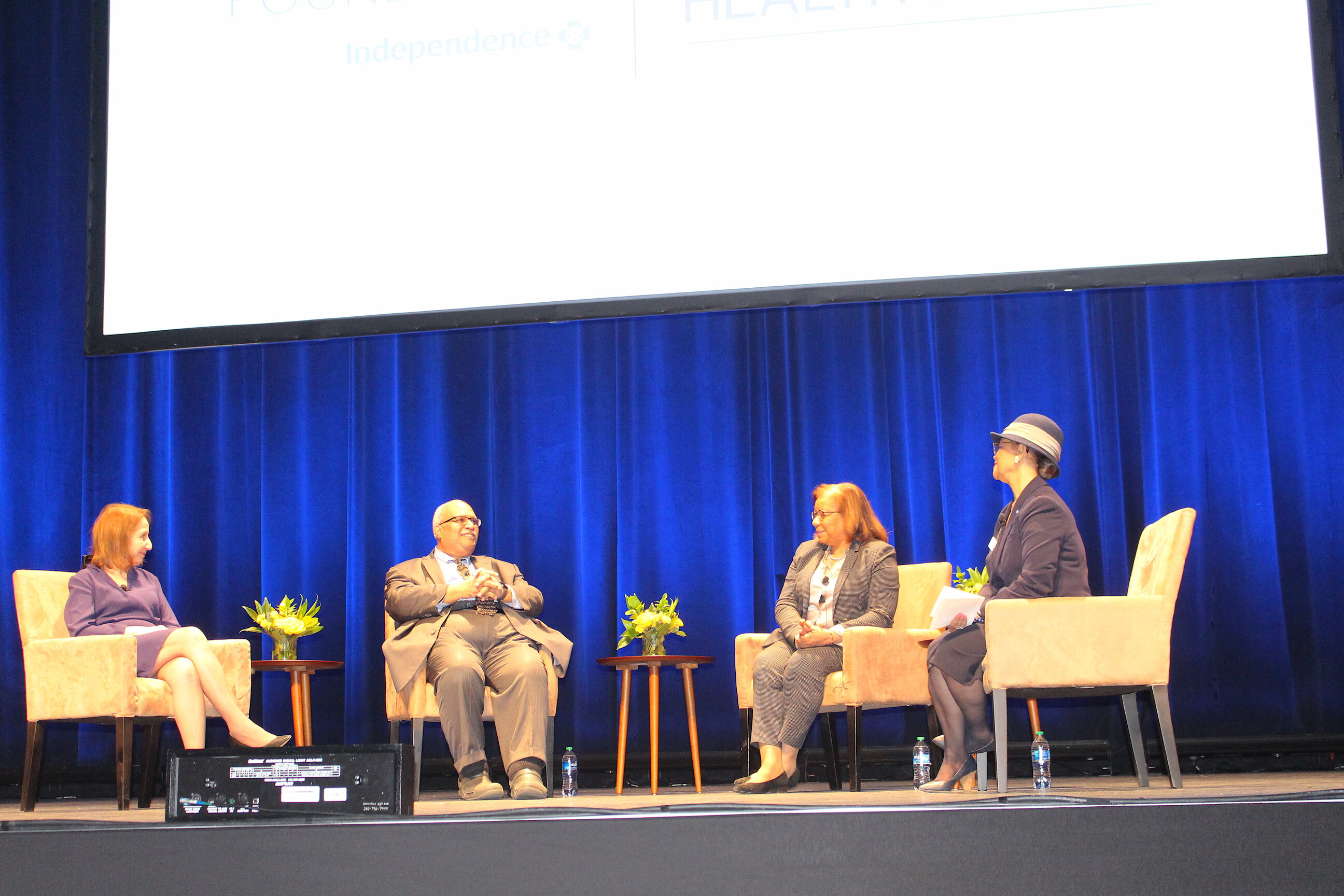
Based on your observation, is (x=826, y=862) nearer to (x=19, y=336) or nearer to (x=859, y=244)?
(x=859, y=244)

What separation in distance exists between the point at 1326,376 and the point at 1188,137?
1400 mm

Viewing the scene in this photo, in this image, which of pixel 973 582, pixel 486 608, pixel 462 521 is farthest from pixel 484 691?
pixel 973 582

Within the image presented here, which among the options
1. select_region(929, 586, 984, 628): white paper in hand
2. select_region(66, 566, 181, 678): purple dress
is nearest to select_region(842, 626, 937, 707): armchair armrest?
select_region(929, 586, 984, 628): white paper in hand

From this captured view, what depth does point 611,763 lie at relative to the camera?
454 cm

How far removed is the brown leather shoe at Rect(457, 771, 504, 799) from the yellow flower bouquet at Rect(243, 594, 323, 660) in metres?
1.06

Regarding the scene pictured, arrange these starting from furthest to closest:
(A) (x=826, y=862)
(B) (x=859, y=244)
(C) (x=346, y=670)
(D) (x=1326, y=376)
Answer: (C) (x=346, y=670) < (D) (x=1326, y=376) < (B) (x=859, y=244) < (A) (x=826, y=862)

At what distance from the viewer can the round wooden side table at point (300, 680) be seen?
4.20 m

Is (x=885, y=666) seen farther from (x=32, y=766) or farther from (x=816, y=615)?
(x=32, y=766)

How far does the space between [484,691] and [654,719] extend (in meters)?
0.65

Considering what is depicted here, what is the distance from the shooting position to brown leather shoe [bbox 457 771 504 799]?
349 cm

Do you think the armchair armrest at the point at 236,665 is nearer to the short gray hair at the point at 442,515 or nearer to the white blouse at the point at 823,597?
the short gray hair at the point at 442,515

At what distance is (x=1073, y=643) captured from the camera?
10.7ft

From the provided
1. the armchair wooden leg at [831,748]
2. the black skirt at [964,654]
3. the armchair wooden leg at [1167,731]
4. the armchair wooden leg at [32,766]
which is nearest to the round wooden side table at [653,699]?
the armchair wooden leg at [831,748]

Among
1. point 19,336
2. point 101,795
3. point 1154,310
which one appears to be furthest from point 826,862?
point 19,336
